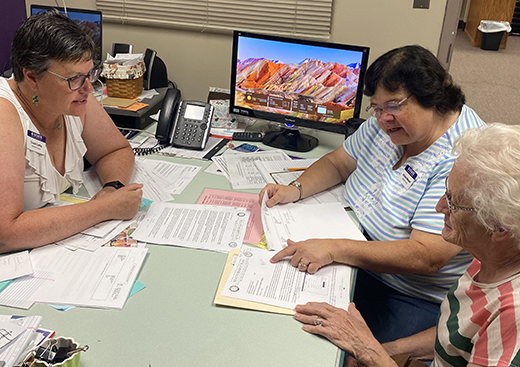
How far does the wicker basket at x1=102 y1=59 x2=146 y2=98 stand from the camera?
2381mm

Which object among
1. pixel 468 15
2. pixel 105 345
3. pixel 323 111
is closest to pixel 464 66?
pixel 468 15

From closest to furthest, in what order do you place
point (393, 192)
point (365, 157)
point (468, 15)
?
point (393, 192) < point (365, 157) < point (468, 15)

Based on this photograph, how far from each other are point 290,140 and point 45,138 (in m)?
1.12

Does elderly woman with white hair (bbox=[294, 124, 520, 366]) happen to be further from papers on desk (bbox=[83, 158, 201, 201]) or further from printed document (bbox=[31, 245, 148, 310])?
papers on desk (bbox=[83, 158, 201, 201])

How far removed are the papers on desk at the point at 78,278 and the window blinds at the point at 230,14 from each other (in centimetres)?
211

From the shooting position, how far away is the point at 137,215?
149cm

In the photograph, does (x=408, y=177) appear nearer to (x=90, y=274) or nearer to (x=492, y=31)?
(x=90, y=274)

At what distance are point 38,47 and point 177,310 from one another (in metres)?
0.87

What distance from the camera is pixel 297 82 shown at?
6.68 ft

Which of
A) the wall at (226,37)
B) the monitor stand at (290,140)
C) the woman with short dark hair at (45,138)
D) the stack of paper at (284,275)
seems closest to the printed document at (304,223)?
the stack of paper at (284,275)

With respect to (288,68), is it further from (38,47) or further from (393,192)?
(38,47)

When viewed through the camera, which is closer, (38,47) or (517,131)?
(517,131)

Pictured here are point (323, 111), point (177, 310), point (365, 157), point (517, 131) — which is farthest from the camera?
point (323, 111)

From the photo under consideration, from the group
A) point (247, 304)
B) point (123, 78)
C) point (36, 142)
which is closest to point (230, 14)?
point (123, 78)
